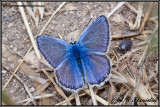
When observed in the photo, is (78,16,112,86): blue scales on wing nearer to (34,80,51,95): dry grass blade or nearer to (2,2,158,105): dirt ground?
(2,2,158,105): dirt ground

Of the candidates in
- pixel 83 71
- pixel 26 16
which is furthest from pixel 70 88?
pixel 26 16

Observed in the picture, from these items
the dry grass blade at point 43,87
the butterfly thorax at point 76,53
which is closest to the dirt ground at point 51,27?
the dry grass blade at point 43,87

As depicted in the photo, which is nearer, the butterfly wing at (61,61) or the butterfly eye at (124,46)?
the butterfly wing at (61,61)

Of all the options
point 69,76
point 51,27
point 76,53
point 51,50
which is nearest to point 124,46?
point 76,53

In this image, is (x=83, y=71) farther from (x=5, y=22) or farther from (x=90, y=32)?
(x=5, y=22)

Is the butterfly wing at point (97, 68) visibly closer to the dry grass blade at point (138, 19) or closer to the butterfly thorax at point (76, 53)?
the butterfly thorax at point (76, 53)

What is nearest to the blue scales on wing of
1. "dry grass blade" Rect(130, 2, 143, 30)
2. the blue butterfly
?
the blue butterfly

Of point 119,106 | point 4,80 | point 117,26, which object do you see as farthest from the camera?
point 117,26
